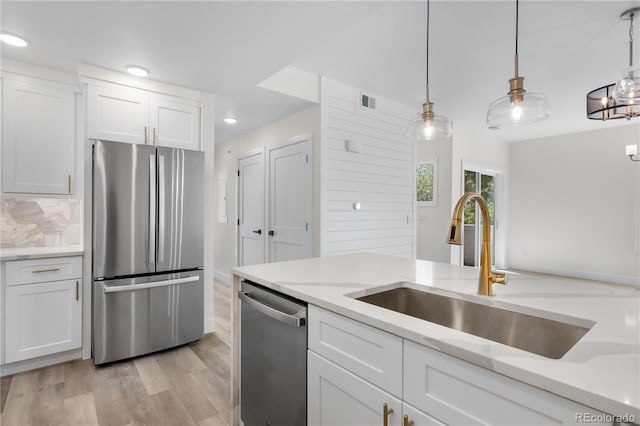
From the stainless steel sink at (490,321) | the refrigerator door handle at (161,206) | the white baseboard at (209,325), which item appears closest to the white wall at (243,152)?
the white baseboard at (209,325)

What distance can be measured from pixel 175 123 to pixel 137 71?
1.67 feet

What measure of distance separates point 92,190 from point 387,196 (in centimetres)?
319

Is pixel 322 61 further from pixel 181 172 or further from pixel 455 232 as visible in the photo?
pixel 455 232

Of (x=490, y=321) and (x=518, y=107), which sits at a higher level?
(x=518, y=107)

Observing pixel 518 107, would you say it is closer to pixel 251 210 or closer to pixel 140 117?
pixel 140 117

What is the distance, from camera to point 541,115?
149 centimetres

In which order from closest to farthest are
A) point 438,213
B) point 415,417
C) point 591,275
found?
point 415,417, point 438,213, point 591,275

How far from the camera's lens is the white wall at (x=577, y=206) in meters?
5.43

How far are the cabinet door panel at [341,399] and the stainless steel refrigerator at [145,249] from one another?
6.59ft

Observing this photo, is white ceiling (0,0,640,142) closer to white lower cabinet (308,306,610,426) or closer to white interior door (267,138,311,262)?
white interior door (267,138,311,262)

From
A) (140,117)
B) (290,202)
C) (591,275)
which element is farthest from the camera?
(591,275)

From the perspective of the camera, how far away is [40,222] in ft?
9.66

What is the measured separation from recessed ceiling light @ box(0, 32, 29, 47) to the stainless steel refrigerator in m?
0.79

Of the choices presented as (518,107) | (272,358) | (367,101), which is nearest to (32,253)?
(272,358)
